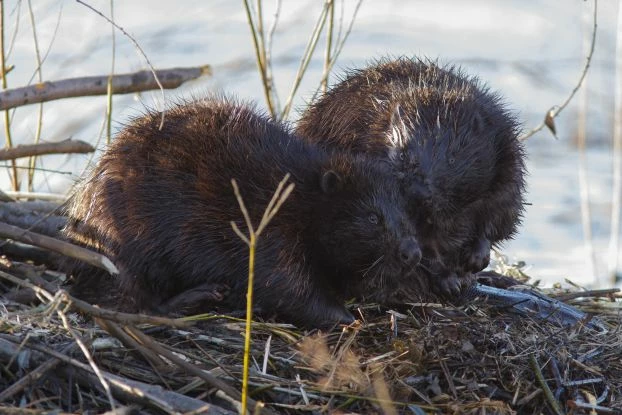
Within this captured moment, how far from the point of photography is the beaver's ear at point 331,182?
523cm

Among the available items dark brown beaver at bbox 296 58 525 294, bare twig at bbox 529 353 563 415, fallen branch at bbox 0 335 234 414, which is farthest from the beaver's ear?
fallen branch at bbox 0 335 234 414

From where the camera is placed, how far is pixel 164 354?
419 centimetres

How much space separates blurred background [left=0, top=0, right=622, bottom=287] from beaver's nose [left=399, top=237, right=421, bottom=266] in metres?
3.97

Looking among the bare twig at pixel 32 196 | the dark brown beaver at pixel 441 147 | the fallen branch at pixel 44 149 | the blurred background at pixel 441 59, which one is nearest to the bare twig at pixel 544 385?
the dark brown beaver at pixel 441 147

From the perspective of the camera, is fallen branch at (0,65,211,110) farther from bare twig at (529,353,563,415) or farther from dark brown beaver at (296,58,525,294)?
bare twig at (529,353,563,415)

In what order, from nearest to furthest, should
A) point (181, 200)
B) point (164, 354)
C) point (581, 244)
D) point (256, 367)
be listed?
1. point (164, 354)
2. point (256, 367)
3. point (181, 200)
4. point (581, 244)

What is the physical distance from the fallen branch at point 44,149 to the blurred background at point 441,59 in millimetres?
2807

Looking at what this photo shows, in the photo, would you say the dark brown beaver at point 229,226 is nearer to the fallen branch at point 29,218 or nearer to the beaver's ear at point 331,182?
the beaver's ear at point 331,182

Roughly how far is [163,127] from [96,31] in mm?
4454

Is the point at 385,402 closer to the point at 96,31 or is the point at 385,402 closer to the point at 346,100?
the point at 346,100

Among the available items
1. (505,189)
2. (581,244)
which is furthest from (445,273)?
(581,244)

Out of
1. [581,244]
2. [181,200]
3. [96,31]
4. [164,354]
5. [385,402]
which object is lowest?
[581,244]

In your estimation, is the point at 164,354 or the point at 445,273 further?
the point at 445,273

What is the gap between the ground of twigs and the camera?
4.18m
